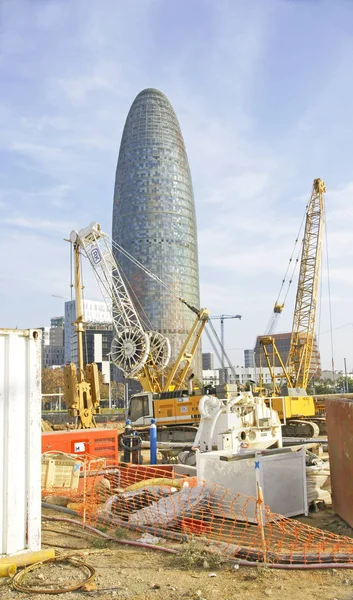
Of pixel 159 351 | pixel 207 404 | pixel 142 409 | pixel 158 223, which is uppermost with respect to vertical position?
pixel 158 223

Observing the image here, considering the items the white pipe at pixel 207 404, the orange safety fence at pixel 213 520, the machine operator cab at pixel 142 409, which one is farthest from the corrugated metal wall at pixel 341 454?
the machine operator cab at pixel 142 409

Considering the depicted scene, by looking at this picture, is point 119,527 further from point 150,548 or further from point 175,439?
point 175,439

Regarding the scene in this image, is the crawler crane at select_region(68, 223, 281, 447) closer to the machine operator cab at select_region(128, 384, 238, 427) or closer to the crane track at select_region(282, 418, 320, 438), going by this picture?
the machine operator cab at select_region(128, 384, 238, 427)

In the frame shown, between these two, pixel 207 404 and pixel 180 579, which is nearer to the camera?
pixel 180 579

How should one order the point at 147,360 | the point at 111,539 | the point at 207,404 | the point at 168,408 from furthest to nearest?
1. the point at 147,360
2. the point at 168,408
3. the point at 207,404
4. the point at 111,539

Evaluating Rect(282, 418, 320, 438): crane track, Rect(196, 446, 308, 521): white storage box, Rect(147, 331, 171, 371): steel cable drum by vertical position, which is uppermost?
Rect(147, 331, 171, 371): steel cable drum

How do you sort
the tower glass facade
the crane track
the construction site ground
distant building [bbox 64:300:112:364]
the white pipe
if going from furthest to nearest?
distant building [bbox 64:300:112:364], the tower glass facade, the crane track, the white pipe, the construction site ground

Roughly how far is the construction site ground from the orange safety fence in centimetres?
31

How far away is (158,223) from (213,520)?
358ft

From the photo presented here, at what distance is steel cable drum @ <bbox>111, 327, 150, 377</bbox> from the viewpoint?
32031 millimetres

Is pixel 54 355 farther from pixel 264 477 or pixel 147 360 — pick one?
pixel 264 477

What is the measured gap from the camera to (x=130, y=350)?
33.9 m

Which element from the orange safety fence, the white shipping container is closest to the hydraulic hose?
the orange safety fence

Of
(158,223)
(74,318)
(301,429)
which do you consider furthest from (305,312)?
(74,318)
